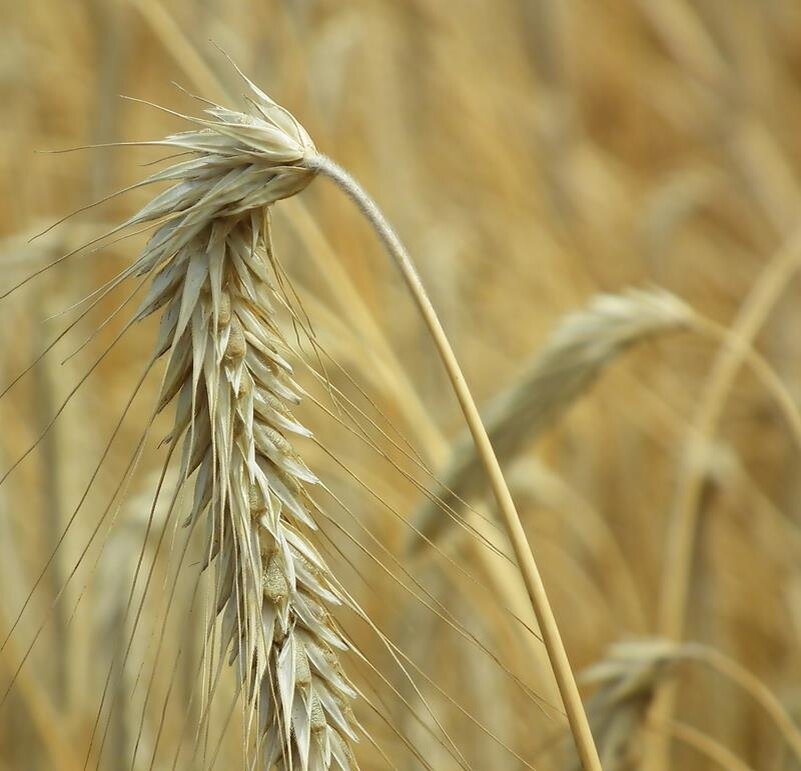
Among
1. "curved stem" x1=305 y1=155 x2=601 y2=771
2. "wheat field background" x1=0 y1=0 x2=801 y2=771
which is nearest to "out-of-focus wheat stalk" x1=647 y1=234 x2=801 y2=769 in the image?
"wheat field background" x1=0 y1=0 x2=801 y2=771

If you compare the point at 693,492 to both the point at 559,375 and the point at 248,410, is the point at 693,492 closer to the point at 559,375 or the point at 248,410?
the point at 559,375

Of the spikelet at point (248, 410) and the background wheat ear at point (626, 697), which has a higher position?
the spikelet at point (248, 410)

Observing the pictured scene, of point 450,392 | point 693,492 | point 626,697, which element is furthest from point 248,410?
point 450,392

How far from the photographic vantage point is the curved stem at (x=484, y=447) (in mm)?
A: 397

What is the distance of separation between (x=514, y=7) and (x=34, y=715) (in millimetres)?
1991

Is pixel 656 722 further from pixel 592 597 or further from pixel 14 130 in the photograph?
pixel 14 130

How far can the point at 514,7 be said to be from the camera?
2.46m

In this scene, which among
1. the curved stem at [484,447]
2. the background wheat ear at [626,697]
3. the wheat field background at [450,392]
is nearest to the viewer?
the curved stem at [484,447]

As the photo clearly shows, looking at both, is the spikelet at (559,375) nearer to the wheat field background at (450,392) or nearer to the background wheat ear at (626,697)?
the wheat field background at (450,392)

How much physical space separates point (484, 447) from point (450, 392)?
42.0 inches

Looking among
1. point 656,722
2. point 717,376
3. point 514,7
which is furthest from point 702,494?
point 514,7

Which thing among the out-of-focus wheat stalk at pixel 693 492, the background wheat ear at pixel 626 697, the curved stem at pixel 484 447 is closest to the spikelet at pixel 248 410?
the curved stem at pixel 484 447

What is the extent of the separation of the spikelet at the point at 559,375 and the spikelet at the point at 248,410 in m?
0.30

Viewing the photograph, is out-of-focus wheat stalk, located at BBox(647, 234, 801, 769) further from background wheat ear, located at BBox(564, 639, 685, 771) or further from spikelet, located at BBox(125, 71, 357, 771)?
spikelet, located at BBox(125, 71, 357, 771)
